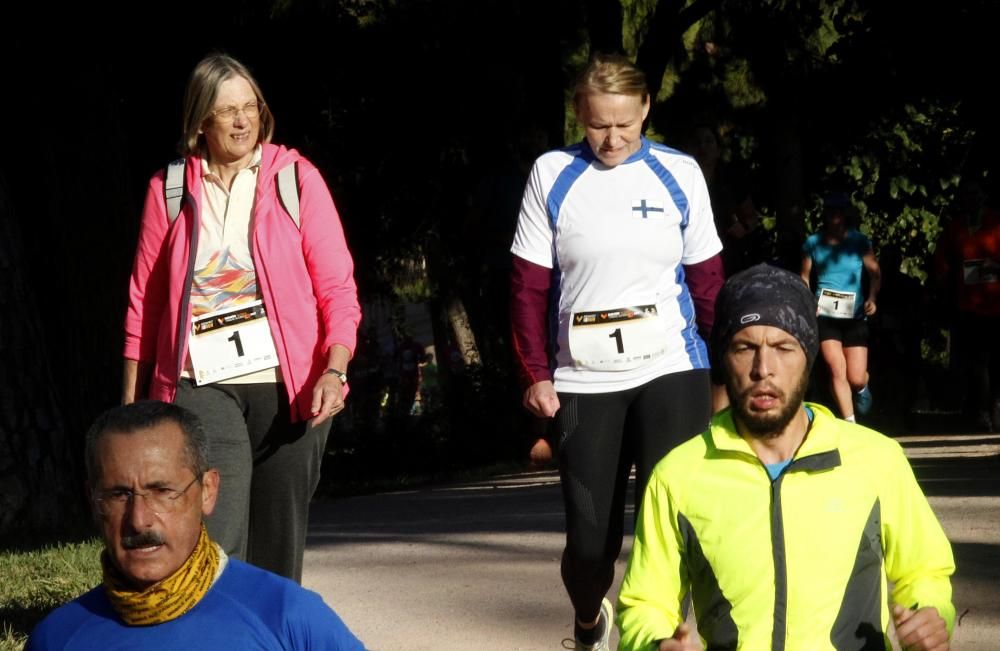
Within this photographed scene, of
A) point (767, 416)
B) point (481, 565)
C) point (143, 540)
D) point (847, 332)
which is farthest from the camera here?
point (847, 332)

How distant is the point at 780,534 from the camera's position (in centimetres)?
377

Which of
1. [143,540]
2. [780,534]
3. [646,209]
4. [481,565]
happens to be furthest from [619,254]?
[481,565]

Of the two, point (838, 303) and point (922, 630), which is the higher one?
point (838, 303)

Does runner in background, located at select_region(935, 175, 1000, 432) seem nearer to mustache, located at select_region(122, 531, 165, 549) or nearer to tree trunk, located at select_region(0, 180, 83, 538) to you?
tree trunk, located at select_region(0, 180, 83, 538)

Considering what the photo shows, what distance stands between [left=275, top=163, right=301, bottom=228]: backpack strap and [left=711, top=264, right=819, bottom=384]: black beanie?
1.64 meters

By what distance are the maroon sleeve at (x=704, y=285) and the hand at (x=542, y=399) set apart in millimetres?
528

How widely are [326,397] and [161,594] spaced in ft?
6.29

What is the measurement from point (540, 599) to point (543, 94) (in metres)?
9.95

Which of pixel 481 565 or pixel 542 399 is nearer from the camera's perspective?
pixel 542 399

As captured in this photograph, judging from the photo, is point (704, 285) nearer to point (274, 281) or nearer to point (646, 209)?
point (646, 209)

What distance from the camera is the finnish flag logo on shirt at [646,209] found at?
546 centimetres

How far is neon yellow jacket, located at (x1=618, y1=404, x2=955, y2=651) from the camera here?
12.3 feet

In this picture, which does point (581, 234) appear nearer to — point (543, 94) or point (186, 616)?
point (186, 616)

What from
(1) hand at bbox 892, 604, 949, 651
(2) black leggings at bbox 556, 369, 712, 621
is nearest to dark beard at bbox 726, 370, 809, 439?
(1) hand at bbox 892, 604, 949, 651
